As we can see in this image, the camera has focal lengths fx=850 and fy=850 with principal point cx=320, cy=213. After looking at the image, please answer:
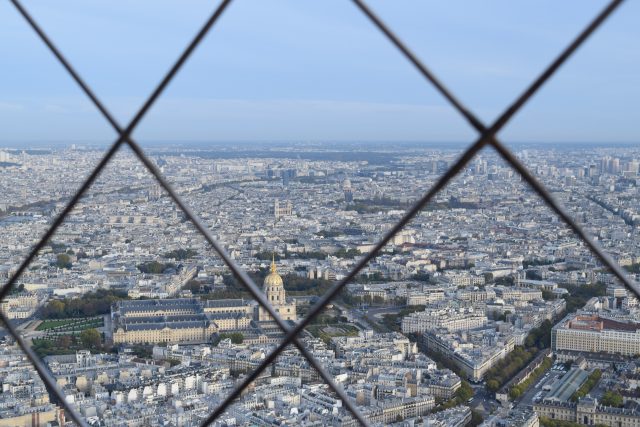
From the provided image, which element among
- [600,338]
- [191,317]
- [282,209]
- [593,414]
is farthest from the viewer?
[282,209]

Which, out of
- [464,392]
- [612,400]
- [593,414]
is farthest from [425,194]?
[464,392]

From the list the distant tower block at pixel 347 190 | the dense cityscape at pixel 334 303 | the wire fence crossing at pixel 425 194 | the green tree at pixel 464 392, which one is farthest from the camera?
the distant tower block at pixel 347 190

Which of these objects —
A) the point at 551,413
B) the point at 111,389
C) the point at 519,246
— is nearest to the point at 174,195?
the point at 551,413

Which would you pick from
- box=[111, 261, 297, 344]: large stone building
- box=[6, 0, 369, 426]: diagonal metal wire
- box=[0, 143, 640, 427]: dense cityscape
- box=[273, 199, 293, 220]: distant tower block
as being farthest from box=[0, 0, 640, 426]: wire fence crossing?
box=[273, 199, 293, 220]: distant tower block

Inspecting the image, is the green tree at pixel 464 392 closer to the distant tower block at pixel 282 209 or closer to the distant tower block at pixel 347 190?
the distant tower block at pixel 282 209

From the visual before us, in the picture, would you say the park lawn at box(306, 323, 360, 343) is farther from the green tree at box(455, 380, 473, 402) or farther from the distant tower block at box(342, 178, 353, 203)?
the distant tower block at box(342, 178, 353, 203)

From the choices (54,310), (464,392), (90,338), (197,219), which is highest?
(197,219)

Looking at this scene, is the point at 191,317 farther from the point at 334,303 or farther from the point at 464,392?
the point at 464,392

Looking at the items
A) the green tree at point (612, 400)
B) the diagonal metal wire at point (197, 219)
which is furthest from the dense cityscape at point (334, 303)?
the diagonal metal wire at point (197, 219)
